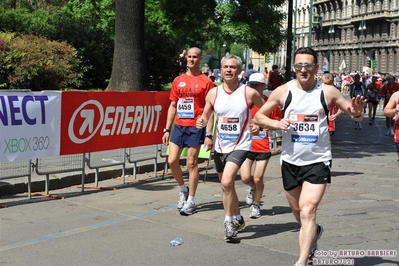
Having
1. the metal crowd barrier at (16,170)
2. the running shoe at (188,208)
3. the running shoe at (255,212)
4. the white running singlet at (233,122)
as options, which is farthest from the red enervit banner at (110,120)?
the white running singlet at (233,122)

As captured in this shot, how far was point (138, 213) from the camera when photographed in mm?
9398

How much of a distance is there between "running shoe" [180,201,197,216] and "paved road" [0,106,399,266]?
0.16m

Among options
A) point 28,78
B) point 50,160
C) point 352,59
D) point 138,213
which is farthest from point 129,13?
point 352,59

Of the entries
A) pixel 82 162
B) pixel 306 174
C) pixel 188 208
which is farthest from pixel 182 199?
pixel 306 174

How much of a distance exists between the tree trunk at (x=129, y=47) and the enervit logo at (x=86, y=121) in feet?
21.2

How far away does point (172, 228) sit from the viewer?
8.47m

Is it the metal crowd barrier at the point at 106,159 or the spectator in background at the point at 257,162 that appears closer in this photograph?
the spectator in background at the point at 257,162

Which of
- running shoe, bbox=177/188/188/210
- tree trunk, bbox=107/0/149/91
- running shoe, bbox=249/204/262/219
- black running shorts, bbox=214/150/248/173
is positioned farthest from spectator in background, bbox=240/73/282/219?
tree trunk, bbox=107/0/149/91

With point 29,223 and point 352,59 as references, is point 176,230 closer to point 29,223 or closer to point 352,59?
point 29,223

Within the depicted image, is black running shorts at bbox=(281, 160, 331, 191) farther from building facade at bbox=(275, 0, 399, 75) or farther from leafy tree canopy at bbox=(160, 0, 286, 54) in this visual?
building facade at bbox=(275, 0, 399, 75)

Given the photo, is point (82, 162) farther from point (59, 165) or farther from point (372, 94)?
point (372, 94)

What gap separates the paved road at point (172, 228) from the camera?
7090mm

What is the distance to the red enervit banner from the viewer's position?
421 inches

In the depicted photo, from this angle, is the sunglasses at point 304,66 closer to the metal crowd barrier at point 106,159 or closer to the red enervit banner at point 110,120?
the red enervit banner at point 110,120
